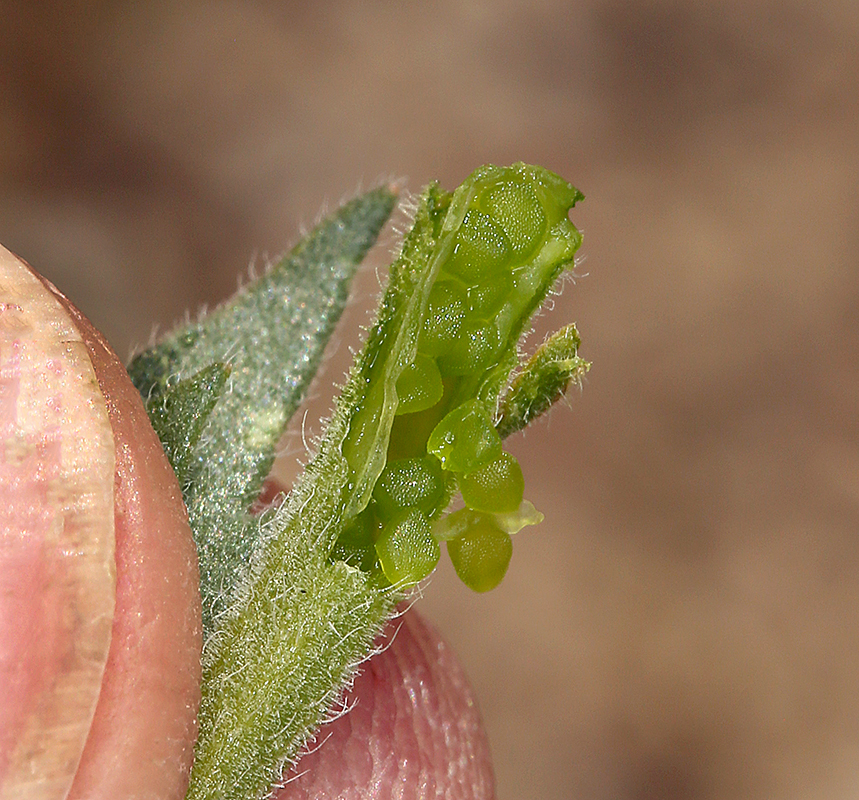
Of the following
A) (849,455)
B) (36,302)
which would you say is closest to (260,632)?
(36,302)

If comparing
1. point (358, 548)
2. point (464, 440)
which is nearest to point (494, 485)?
point (464, 440)

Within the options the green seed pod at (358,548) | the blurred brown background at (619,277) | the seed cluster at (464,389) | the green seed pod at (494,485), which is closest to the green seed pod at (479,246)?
the seed cluster at (464,389)

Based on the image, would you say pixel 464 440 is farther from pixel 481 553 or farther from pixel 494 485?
pixel 481 553

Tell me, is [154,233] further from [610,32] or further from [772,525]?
[772,525]

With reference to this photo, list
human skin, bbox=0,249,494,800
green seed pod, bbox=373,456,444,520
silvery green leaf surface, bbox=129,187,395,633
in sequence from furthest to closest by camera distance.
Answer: silvery green leaf surface, bbox=129,187,395,633 → green seed pod, bbox=373,456,444,520 → human skin, bbox=0,249,494,800

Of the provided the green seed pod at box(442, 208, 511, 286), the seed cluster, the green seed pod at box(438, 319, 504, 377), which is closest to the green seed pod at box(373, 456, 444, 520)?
the seed cluster

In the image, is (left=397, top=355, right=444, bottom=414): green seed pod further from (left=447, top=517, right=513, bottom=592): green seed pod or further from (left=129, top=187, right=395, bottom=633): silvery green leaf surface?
(left=129, top=187, right=395, bottom=633): silvery green leaf surface

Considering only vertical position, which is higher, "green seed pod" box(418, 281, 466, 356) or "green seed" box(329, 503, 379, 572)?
"green seed pod" box(418, 281, 466, 356)
